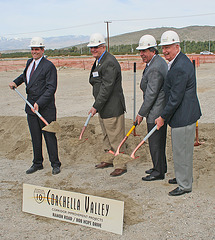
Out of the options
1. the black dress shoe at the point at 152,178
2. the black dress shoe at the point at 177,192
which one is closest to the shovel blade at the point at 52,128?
the black dress shoe at the point at 152,178

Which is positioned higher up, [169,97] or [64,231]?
[169,97]

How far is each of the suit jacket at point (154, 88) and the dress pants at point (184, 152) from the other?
1.69 feet

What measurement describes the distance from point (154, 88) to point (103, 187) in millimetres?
1622

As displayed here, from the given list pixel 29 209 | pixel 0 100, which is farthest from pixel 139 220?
pixel 0 100

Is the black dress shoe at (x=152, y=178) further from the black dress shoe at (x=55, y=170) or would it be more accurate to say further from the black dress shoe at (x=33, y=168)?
the black dress shoe at (x=33, y=168)

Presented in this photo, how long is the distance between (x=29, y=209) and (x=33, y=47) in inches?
97.0

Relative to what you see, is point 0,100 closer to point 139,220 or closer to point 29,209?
point 29,209

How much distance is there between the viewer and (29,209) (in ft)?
12.4

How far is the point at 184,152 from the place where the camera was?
12.8 ft

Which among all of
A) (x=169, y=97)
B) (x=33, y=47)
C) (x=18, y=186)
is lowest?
(x=18, y=186)

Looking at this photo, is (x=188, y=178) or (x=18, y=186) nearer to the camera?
(x=188, y=178)

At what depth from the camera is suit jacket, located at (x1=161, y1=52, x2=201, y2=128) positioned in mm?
3635

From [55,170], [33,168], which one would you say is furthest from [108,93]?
[33,168]

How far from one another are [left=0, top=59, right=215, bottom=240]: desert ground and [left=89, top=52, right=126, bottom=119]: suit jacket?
1.06 meters
